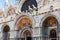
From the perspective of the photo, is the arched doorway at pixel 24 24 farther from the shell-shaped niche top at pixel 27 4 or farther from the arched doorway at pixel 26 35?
the shell-shaped niche top at pixel 27 4

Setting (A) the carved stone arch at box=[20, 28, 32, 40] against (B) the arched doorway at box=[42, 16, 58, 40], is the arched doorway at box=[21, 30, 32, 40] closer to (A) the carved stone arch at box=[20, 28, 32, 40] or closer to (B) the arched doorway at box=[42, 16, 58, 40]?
(A) the carved stone arch at box=[20, 28, 32, 40]

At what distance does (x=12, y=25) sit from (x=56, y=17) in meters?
7.38

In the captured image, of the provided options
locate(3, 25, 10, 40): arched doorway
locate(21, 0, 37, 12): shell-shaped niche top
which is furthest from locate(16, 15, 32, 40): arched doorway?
locate(3, 25, 10, 40): arched doorway

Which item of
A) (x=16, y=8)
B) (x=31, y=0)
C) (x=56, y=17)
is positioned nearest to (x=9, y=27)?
(x=16, y=8)

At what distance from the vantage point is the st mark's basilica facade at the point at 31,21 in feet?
61.2

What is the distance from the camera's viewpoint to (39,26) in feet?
63.9

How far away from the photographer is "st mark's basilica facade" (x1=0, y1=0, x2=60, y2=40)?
18656 millimetres

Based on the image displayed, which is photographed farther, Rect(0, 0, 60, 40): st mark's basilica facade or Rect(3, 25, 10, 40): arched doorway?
Rect(3, 25, 10, 40): arched doorway

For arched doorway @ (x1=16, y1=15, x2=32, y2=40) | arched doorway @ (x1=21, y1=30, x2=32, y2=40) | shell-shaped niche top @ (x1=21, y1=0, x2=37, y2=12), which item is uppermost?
shell-shaped niche top @ (x1=21, y1=0, x2=37, y2=12)

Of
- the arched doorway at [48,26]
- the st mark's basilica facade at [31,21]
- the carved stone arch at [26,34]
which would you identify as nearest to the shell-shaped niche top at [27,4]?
the st mark's basilica facade at [31,21]

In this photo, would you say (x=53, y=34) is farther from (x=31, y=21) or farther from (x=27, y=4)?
(x=27, y=4)

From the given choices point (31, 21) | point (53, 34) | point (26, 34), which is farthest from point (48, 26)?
point (26, 34)

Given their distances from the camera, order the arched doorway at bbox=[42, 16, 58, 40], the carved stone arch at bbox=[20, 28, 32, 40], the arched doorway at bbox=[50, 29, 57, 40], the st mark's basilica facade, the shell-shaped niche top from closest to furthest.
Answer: the st mark's basilica facade < the arched doorway at bbox=[50, 29, 57, 40] < the arched doorway at bbox=[42, 16, 58, 40] < the carved stone arch at bbox=[20, 28, 32, 40] < the shell-shaped niche top

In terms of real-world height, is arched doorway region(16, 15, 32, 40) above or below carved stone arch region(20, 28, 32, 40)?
above
